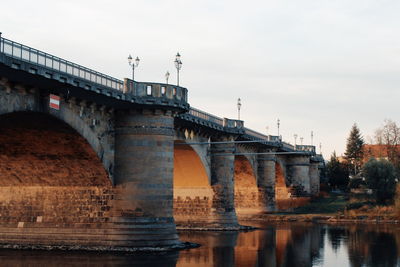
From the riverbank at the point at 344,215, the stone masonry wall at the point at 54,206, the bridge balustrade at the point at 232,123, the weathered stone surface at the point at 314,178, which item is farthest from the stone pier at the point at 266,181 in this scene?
the stone masonry wall at the point at 54,206

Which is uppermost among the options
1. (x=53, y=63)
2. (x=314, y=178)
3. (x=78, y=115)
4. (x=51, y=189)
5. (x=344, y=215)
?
(x=53, y=63)

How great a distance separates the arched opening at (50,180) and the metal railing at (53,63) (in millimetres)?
3757

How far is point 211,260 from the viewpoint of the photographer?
130 feet

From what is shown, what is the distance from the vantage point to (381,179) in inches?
3403

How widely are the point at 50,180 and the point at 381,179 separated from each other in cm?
5303

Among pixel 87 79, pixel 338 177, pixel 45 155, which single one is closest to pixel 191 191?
pixel 45 155

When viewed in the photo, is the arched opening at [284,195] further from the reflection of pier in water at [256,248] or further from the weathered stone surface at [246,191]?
the reflection of pier in water at [256,248]

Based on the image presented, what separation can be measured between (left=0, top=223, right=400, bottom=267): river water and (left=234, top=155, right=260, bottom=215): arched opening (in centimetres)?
2374

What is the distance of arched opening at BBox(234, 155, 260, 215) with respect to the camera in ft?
273

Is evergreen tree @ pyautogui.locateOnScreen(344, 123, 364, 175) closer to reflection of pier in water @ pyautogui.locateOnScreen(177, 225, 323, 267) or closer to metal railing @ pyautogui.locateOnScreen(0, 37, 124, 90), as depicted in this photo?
reflection of pier in water @ pyautogui.locateOnScreen(177, 225, 323, 267)

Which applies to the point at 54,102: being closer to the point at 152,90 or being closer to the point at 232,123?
the point at 152,90

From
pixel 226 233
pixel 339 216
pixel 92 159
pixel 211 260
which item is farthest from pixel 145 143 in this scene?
pixel 339 216

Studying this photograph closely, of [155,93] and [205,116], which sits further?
[205,116]

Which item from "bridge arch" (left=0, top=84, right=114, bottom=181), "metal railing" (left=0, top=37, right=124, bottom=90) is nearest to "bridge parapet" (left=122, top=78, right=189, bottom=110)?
"metal railing" (left=0, top=37, right=124, bottom=90)
